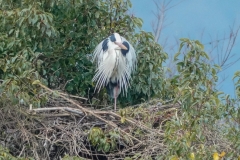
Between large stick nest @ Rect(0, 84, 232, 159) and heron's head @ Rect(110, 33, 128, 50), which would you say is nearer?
large stick nest @ Rect(0, 84, 232, 159)

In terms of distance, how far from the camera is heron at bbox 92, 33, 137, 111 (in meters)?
6.64

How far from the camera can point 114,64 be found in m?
6.86

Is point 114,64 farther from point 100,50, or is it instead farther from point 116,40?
point 116,40

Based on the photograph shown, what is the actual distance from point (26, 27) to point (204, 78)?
211cm

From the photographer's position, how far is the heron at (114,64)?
21.8 ft

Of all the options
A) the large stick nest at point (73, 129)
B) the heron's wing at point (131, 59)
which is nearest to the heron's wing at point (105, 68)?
the heron's wing at point (131, 59)

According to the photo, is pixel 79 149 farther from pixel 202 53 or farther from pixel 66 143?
pixel 202 53

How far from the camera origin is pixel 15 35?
19.2 feet

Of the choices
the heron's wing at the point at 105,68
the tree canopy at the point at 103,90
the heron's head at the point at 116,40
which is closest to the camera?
the tree canopy at the point at 103,90

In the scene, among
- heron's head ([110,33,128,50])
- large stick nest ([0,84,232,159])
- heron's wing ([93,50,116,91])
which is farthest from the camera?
heron's wing ([93,50,116,91])

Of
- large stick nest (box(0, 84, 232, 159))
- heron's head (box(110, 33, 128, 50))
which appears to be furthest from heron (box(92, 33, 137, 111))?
large stick nest (box(0, 84, 232, 159))

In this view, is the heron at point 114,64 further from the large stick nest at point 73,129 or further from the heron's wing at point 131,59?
the large stick nest at point 73,129

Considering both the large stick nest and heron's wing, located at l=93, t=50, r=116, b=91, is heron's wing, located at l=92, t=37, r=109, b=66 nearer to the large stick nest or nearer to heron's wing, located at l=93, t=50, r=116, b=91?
heron's wing, located at l=93, t=50, r=116, b=91

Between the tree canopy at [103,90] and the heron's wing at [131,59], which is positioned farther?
the heron's wing at [131,59]
